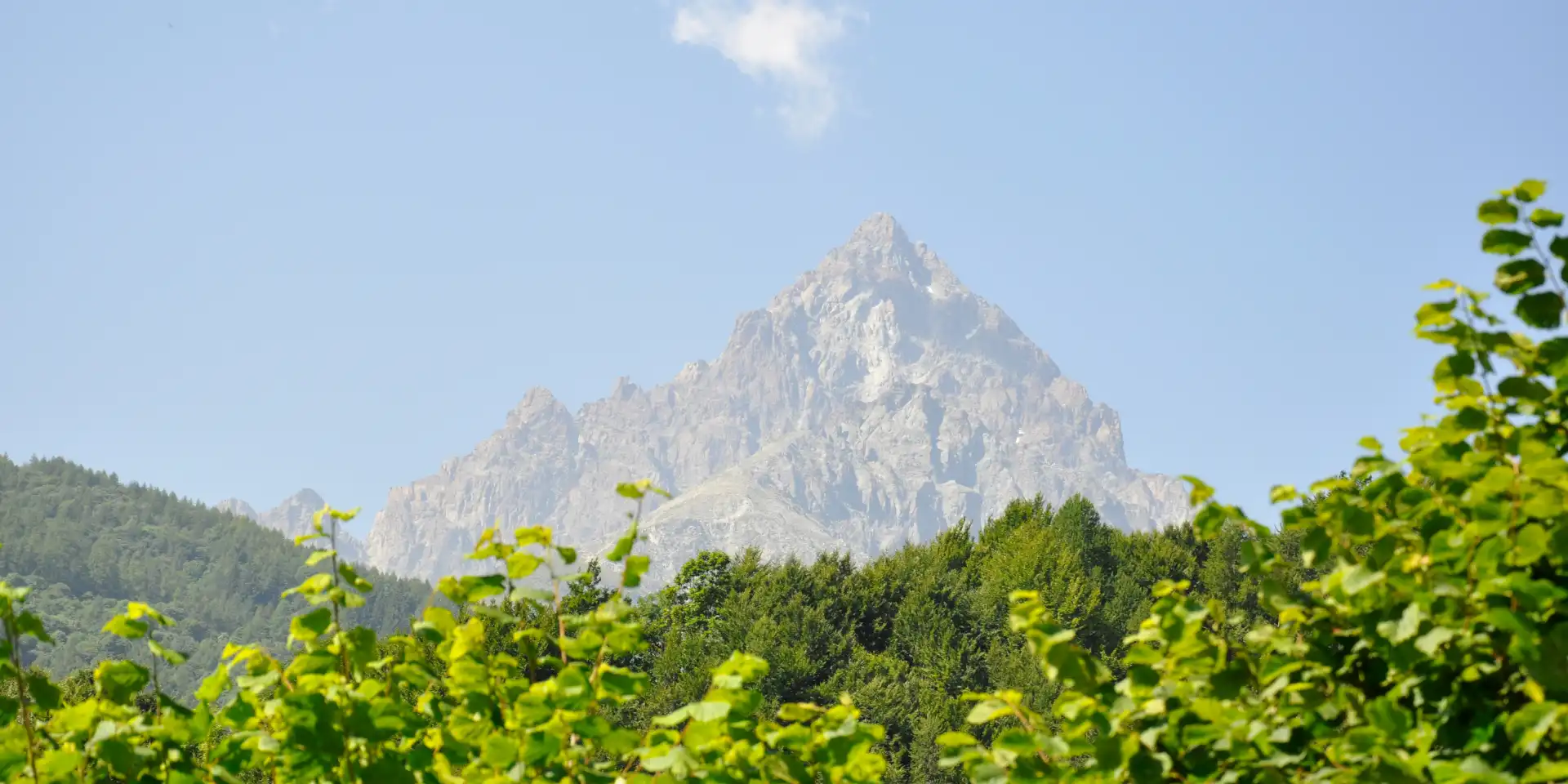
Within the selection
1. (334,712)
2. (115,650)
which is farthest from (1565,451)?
(115,650)

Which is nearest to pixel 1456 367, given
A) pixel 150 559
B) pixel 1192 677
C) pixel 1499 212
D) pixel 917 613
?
pixel 1499 212

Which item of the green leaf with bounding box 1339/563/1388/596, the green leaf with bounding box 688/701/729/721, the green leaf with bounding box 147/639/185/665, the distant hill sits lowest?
the green leaf with bounding box 688/701/729/721

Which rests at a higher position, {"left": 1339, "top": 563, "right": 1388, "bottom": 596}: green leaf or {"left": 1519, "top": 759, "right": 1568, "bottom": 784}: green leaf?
{"left": 1339, "top": 563, "right": 1388, "bottom": 596}: green leaf

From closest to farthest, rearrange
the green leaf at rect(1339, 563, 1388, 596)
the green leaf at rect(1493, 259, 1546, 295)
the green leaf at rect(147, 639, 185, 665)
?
1. the green leaf at rect(1339, 563, 1388, 596)
2. the green leaf at rect(1493, 259, 1546, 295)
3. the green leaf at rect(147, 639, 185, 665)

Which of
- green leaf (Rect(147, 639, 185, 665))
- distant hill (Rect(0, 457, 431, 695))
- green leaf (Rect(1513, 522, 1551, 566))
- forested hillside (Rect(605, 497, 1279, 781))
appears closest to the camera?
green leaf (Rect(1513, 522, 1551, 566))

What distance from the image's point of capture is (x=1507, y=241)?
3076 millimetres

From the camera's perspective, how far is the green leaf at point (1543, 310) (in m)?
3.03

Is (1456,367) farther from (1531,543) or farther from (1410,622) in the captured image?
(1410,622)

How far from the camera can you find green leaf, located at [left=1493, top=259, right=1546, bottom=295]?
3.06m

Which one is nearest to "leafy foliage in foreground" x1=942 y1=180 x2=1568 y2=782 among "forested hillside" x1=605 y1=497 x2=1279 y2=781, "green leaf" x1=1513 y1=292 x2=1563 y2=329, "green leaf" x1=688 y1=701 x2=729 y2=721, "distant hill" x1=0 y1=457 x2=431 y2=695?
"green leaf" x1=1513 y1=292 x2=1563 y2=329

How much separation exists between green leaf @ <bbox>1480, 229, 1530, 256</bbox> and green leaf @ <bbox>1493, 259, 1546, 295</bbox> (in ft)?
0.11

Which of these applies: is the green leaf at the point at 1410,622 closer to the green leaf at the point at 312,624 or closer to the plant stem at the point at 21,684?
the green leaf at the point at 312,624

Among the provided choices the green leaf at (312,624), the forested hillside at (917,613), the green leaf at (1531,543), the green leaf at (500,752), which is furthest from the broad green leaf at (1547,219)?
the forested hillside at (917,613)

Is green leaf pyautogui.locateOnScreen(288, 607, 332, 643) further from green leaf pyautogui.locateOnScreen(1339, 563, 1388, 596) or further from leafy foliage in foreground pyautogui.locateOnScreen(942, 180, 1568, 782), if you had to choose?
green leaf pyautogui.locateOnScreen(1339, 563, 1388, 596)
